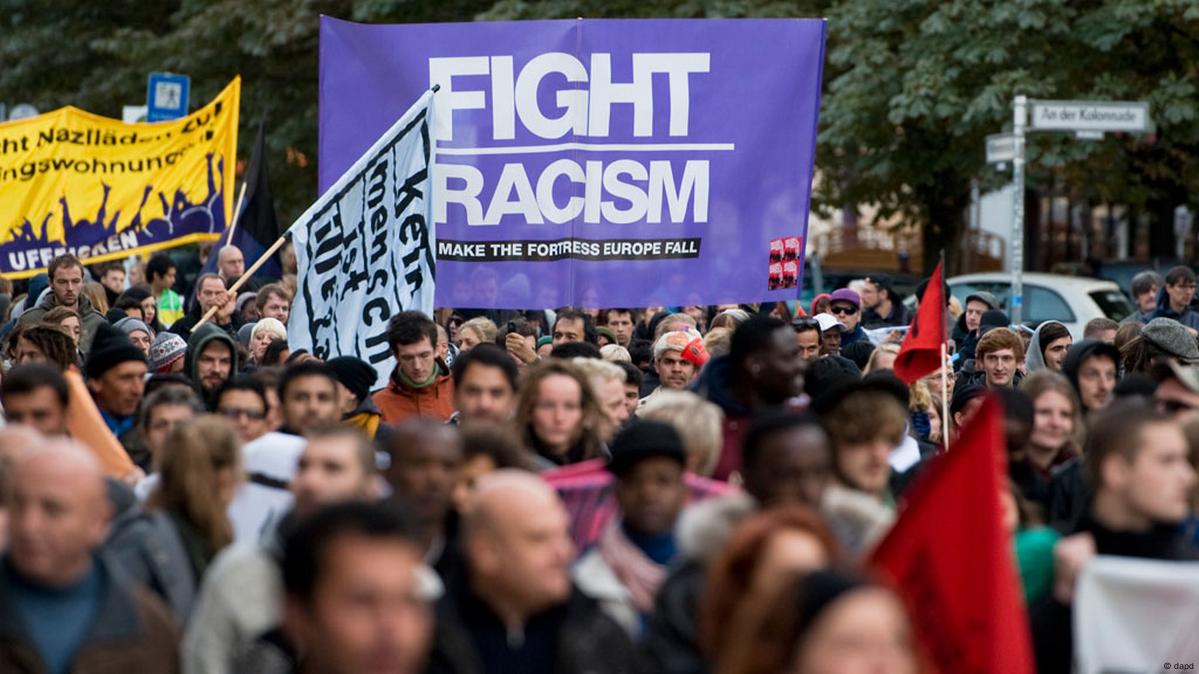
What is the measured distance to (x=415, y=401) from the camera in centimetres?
989

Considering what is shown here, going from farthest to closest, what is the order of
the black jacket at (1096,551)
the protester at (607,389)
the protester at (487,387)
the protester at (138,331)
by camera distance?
the protester at (138,331), the protester at (607,389), the protester at (487,387), the black jacket at (1096,551)

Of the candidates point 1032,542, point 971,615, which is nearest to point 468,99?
point 1032,542

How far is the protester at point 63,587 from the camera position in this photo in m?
4.89

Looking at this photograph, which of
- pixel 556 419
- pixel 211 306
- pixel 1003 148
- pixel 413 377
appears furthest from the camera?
pixel 1003 148

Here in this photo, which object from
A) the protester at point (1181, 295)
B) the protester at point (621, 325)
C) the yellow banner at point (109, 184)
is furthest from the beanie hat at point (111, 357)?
the protester at point (1181, 295)

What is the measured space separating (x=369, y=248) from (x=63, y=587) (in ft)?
19.4

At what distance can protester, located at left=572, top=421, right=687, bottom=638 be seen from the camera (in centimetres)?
558

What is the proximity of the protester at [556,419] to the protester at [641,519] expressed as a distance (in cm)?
134

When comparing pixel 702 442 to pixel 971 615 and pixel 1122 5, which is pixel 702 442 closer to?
pixel 971 615

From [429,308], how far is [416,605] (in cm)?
637

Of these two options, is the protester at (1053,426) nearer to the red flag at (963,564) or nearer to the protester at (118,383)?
the red flag at (963,564)

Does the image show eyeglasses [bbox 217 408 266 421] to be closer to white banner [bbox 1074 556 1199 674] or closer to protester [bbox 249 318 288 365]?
white banner [bbox 1074 556 1199 674]

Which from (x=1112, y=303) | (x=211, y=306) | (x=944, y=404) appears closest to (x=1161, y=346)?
(x=944, y=404)

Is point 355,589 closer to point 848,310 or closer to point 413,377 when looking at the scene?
point 413,377
